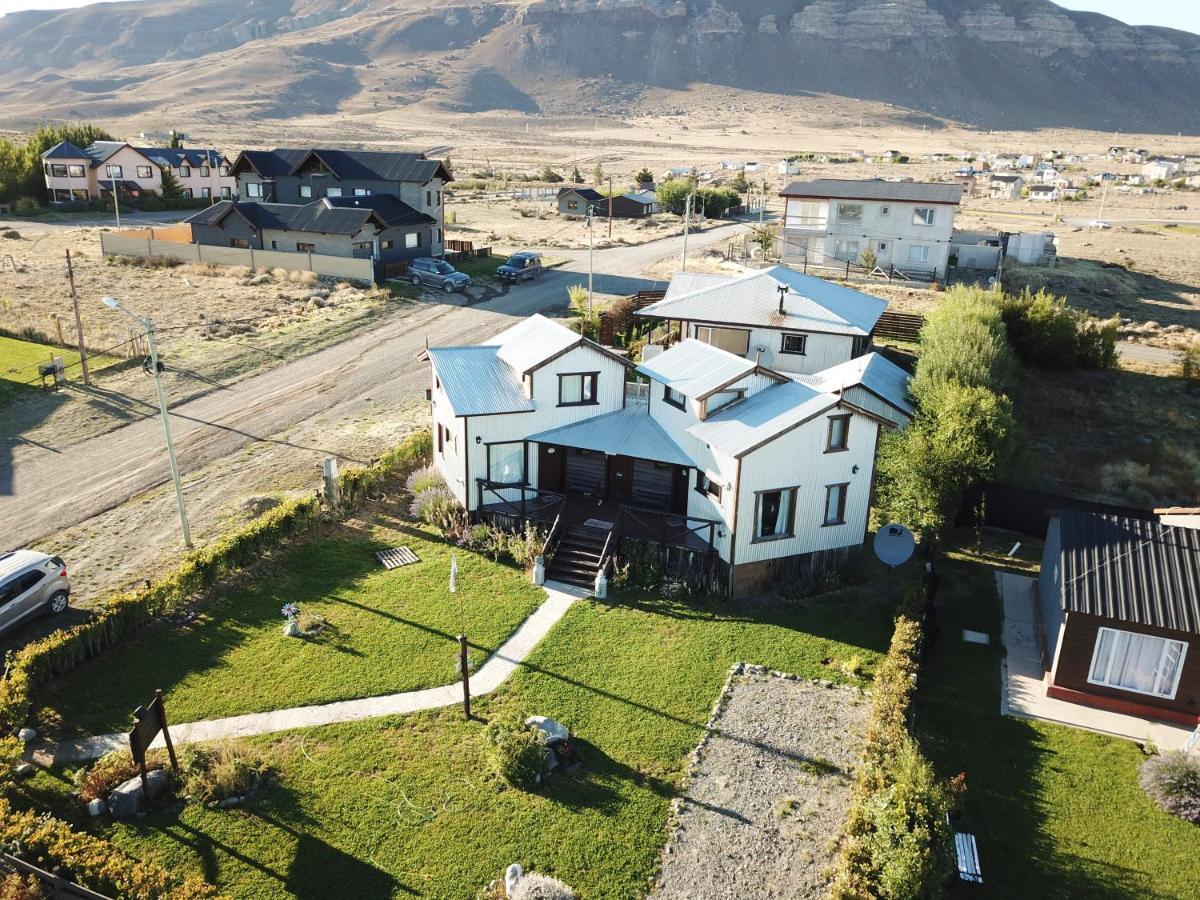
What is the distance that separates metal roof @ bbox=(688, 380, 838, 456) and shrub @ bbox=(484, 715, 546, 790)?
1051 centimetres

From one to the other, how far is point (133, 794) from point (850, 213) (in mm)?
60265

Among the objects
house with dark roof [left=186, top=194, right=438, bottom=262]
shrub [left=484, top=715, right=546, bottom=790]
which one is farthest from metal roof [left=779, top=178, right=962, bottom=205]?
shrub [left=484, top=715, right=546, bottom=790]

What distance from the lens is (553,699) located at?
21.4 m

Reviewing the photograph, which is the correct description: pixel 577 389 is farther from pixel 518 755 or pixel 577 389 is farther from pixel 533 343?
pixel 518 755

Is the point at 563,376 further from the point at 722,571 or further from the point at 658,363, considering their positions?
the point at 722,571

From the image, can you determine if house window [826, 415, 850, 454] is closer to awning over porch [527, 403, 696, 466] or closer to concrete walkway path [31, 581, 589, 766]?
awning over porch [527, 403, 696, 466]

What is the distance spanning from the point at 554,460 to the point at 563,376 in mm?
3005

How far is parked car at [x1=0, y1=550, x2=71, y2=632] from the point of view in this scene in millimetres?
22969

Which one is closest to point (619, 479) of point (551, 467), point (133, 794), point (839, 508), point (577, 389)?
point (551, 467)

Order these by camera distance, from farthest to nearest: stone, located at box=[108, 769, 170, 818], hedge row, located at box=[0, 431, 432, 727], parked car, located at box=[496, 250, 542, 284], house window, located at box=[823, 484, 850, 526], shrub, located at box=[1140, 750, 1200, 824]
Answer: parked car, located at box=[496, 250, 542, 284] → house window, located at box=[823, 484, 850, 526] → hedge row, located at box=[0, 431, 432, 727] → shrub, located at box=[1140, 750, 1200, 824] → stone, located at box=[108, 769, 170, 818]

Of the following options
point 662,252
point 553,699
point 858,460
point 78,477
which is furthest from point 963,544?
point 662,252

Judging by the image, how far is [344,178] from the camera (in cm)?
7156

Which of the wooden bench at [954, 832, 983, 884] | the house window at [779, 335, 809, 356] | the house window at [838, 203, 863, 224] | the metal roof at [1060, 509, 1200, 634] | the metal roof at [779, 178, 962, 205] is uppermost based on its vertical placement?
the metal roof at [779, 178, 962, 205]

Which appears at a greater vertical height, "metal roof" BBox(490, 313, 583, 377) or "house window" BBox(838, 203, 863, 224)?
"house window" BBox(838, 203, 863, 224)
